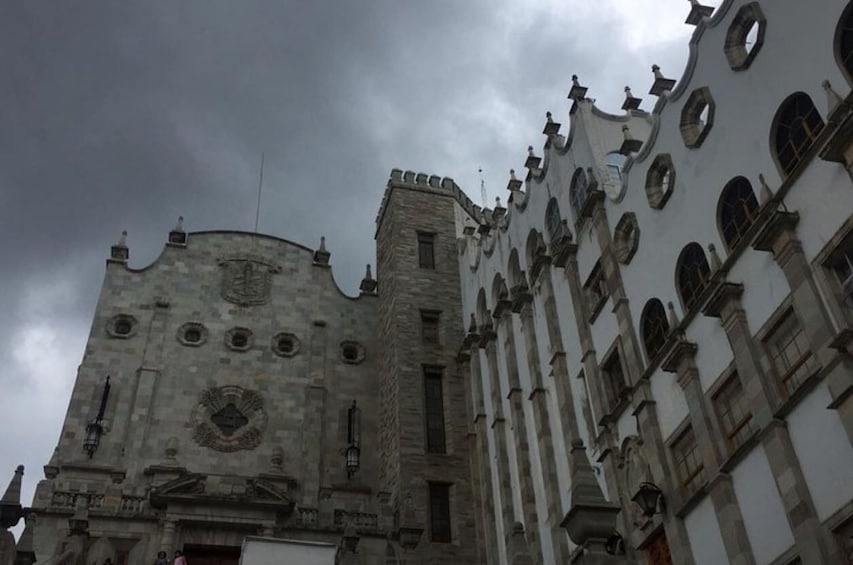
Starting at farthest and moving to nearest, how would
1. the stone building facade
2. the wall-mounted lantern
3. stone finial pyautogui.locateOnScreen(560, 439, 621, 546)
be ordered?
the wall-mounted lantern < the stone building facade < stone finial pyautogui.locateOnScreen(560, 439, 621, 546)

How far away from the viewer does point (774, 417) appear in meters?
16.0

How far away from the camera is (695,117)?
20703 millimetres

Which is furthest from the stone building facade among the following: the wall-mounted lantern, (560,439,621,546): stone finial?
the wall-mounted lantern

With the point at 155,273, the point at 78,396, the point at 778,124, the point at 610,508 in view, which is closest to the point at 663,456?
the point at 778,124

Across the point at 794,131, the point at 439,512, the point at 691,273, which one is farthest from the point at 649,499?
the point at 439,512

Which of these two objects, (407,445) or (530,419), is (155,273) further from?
(530,419)

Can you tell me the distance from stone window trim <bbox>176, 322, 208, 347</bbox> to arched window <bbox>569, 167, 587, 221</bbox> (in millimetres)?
14921

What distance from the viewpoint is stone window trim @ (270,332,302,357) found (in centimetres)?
3412

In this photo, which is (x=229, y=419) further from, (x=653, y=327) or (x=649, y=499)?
(x=649, y=499)

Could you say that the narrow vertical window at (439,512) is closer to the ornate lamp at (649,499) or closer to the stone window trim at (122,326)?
the ornate lamp at (649,499)

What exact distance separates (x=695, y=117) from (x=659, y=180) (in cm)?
185

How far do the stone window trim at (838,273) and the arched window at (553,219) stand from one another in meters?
12.2

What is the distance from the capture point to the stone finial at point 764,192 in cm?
1697

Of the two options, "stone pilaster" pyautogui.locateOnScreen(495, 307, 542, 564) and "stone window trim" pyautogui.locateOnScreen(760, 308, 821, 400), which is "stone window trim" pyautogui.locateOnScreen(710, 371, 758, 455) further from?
"stone pilaster" pyautogui.locateOnScreen(495, 307, 542, 564)
